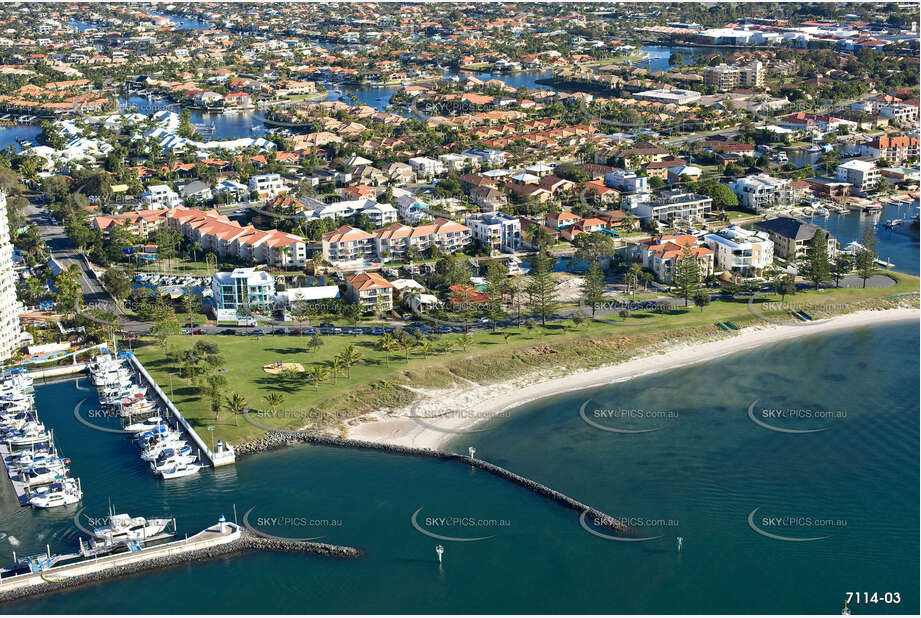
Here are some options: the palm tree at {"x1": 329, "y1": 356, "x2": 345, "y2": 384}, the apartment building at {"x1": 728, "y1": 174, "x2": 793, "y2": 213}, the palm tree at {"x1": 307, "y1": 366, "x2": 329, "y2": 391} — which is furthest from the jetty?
the apartment building at {"x1": 728, "y1": 174, "x2": 793, "y2": 213}

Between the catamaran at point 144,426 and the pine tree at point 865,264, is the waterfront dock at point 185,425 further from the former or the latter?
the pine tree at point 865,264

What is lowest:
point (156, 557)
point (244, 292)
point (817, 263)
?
point (156, 557)

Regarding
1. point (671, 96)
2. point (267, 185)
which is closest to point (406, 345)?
point (267, 185)

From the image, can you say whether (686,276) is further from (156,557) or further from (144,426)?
(156,557)

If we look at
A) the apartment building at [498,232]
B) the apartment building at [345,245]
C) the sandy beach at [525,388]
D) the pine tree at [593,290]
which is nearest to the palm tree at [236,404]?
the sandy beach at [525,388]

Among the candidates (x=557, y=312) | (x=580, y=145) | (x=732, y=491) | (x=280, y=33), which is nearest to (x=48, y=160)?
(x=580, y=145)

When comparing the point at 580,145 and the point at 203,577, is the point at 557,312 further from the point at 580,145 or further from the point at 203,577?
the point at 580,145
